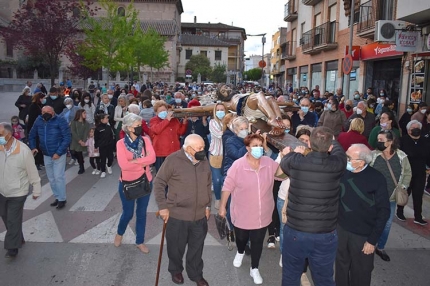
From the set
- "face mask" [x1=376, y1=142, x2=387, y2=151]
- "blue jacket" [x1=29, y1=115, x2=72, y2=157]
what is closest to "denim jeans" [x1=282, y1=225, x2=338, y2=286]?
"face mask" [x1=376, y1=142, x2=387, y2=151]

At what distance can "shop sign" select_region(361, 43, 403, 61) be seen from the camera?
15.5 m

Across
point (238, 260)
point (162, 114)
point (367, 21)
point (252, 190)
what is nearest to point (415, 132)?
point (252, 190)

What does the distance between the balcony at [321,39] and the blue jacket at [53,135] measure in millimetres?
18205

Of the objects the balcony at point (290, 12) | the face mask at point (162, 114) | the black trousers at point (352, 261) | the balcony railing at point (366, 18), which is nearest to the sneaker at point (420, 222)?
the black trousers at point (352, 261)

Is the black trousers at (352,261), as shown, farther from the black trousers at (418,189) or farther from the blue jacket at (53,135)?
the blue jacket at (53,135)

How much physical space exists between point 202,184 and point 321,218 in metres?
1.36

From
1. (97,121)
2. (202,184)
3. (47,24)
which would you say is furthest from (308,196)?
(47,24)

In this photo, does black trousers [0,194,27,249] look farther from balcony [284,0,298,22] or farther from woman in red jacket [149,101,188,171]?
balcony [284,0,298,22]

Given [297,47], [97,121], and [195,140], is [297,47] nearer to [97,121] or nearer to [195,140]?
[97,121]

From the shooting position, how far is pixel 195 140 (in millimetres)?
4199

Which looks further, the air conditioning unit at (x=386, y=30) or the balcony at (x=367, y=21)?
the balcony at (x=367, y=21)

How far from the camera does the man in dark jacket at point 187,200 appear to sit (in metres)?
4.21

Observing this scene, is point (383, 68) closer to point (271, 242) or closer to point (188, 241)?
point (271, 242)

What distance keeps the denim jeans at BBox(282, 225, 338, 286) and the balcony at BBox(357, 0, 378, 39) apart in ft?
47.6
